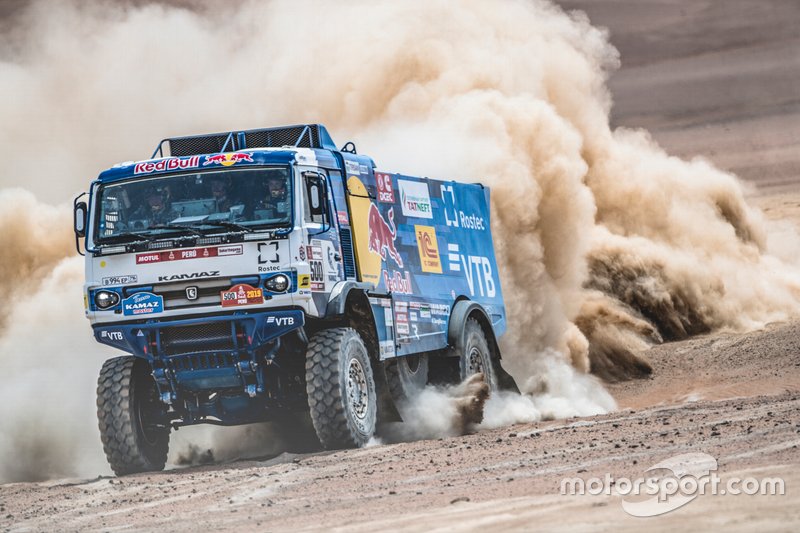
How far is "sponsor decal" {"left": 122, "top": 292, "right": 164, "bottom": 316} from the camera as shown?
1279 centimetres

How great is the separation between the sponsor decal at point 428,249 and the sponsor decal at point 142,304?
408 cm

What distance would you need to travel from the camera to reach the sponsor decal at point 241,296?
41.3 ft

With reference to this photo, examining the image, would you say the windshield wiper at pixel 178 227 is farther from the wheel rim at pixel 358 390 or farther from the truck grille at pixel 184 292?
the wheel rim at pixel 358 390

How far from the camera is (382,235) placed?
1484cm

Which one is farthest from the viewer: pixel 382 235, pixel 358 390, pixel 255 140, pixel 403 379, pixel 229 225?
pixel 403 379

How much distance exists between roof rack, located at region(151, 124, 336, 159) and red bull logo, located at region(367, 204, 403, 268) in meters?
0.93

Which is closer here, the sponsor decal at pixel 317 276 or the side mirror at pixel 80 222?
the sponsor decal at pixel 317 276

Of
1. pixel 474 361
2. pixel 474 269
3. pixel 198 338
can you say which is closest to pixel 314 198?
pixel 198 338

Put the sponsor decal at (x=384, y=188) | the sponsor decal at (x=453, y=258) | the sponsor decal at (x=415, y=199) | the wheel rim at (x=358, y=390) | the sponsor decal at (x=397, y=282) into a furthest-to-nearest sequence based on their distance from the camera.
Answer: the sponsor decal at (x=453, y=258) < the sponsor decal at (x=415, y=199) < the sponsor decal at (x=384, y=188) < the sponsor decal at (x=397, y=282) < the wheel rim at (x=358, y=390)

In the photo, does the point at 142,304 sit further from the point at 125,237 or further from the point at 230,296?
the point at 230,296

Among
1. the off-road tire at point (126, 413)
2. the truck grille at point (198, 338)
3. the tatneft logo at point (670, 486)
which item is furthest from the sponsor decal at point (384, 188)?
the tatneft logo at point (670, 486)

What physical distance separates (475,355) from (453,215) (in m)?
1.91

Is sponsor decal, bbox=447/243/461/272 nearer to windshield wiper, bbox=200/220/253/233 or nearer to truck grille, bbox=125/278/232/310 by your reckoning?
windshield wiper, bbox=200/220/253/233

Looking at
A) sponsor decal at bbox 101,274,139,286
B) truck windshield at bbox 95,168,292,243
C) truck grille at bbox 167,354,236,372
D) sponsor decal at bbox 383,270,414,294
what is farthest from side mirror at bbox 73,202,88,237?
sponsor decal at bbox 383,270,414,294
